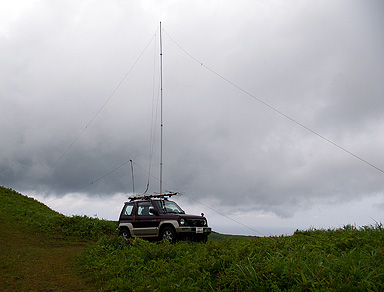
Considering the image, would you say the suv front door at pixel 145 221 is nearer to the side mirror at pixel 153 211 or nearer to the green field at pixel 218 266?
the side mirror at pixel 153 211

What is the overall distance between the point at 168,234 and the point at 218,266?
671 centimetres

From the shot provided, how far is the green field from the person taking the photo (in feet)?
14.4

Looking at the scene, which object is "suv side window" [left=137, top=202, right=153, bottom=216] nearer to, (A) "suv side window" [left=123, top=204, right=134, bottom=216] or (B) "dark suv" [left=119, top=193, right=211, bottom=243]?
(B) "dark suv" [left=119, top=193, right=211, bottom=243]

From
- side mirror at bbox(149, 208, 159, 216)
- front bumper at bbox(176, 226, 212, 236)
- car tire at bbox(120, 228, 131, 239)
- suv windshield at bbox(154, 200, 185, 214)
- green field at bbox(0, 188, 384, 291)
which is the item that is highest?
suv windshield at bbox(154, 200, 185, 214)

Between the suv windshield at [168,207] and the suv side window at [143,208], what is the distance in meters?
0.37

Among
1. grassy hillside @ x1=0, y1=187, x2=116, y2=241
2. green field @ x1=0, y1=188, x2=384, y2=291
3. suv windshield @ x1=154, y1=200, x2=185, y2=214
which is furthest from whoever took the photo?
grassy hillside @ x1=0, y1=187, x2=116, y2=241

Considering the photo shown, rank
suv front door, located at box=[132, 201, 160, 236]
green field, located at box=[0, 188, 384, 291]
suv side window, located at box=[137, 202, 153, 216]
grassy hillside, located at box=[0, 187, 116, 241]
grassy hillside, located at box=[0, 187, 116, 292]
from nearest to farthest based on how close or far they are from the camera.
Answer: green field, located at box=[0, 188, 384, 291], grassy hillside, located at box=[0, 187, 116, 292], suv front door, located at box=[132, 201, 160, 236], suv side window, located at box=[137, 202, 153, 216], grassy hillside, located at box=[0, 187, 116, 241]

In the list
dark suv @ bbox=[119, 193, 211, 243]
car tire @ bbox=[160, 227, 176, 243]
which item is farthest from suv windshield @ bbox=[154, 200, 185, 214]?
car tire @ bbox=[160, 227, 176, 243]

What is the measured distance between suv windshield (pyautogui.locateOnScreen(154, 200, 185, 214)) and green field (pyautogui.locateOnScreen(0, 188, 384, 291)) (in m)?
2.67

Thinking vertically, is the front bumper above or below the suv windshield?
below

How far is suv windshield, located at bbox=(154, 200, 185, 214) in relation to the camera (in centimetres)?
1313

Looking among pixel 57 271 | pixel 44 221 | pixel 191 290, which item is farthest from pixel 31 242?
pixel 191 290

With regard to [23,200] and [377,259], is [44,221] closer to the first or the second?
[23,200]

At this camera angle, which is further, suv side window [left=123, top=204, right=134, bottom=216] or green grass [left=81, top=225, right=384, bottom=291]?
suv side window [left=123, top=204, right=134, bottom=216]
